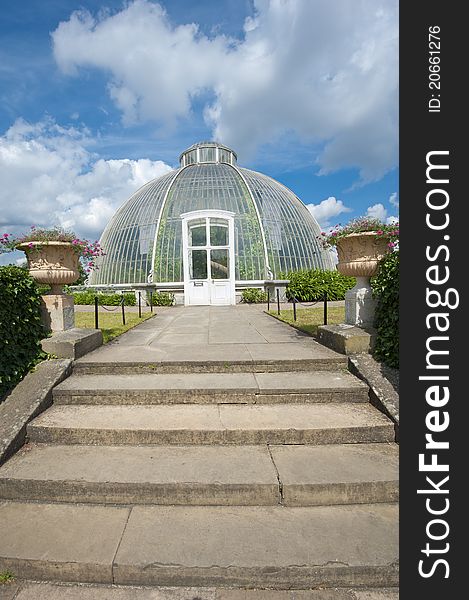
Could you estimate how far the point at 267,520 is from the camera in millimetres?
2434

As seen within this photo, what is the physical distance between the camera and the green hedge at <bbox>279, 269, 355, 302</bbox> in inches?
729

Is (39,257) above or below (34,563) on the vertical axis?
above

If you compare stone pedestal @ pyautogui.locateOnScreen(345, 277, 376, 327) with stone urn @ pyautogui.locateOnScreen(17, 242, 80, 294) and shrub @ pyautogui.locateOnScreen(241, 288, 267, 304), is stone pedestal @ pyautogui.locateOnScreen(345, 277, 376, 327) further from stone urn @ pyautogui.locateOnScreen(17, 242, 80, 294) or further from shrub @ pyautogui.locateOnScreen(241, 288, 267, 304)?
shrub @ pyautogui.locateOnScreen(241, 288, 267, 304)

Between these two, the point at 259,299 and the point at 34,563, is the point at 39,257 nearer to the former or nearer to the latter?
the point at 34,563

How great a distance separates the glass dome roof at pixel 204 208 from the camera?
21.0 m

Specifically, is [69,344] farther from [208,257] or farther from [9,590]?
[208,257]

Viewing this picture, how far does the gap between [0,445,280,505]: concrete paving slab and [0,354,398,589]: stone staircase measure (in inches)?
0.4

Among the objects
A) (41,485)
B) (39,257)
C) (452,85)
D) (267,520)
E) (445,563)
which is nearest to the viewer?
(445,563)

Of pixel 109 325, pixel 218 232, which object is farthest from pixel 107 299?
pixel 109 325

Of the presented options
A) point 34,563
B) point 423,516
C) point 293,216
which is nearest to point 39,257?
point 34,563

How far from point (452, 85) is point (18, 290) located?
4.86 metres

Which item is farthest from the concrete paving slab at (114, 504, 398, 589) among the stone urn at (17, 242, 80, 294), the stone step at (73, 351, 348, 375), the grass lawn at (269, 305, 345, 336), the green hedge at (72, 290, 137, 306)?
the green hedge at (72, 290, 137, 306)

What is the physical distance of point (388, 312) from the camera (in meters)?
4.52

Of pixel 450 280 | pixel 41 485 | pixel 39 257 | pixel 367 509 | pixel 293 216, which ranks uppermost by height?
pixel 293 216
